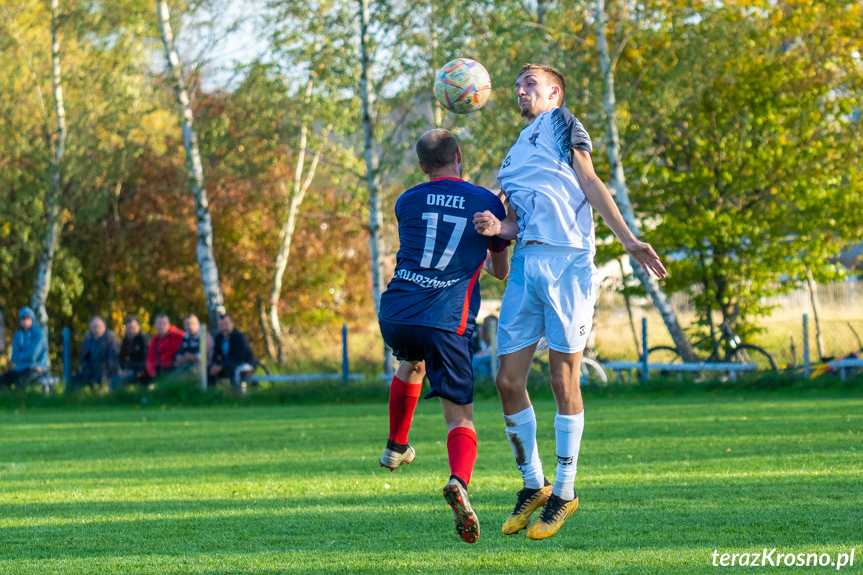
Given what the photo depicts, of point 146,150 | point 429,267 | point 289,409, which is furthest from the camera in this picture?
point 146,150

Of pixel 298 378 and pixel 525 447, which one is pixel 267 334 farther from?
pixel 525 447

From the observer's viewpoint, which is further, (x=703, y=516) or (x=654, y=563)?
(x=703, y=516)

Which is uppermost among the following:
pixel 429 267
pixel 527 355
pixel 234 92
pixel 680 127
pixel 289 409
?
pixel 234 92

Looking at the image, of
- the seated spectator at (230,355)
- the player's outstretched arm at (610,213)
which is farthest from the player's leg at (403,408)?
the seated spectator at (230,355)

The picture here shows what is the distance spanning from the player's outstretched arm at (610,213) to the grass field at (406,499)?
1372 millimetres

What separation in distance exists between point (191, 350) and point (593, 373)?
281 inches

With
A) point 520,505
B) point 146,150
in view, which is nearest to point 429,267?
point 520,505

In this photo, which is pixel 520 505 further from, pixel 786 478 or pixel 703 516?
pixel 786 478

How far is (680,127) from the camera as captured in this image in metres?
20.4

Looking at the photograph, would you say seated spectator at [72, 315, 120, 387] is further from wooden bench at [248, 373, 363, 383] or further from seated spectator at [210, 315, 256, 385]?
wooden bench at [248, 373, 363, 383]

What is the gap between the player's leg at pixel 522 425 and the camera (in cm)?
497

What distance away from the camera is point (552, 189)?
4918mm

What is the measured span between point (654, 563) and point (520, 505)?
0.81 m

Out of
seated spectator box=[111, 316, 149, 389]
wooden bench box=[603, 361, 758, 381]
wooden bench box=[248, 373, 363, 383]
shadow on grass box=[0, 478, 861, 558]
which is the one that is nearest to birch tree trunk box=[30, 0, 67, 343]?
seated spectator box=[111, 316, 149, 389]
